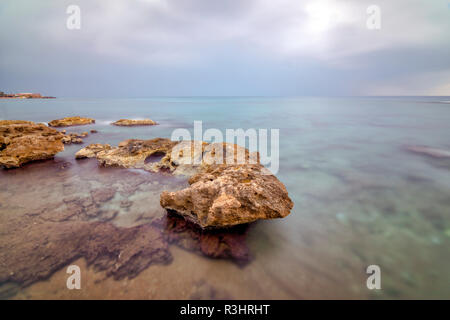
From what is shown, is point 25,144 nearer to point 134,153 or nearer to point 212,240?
point 134,153

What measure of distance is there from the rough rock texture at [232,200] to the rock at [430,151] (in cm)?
984

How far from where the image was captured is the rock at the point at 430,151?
28.6 ft

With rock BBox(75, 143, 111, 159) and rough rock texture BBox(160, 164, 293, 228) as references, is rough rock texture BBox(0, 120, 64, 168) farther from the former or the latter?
rough rock texture BBox(160, 164, 293, 228)

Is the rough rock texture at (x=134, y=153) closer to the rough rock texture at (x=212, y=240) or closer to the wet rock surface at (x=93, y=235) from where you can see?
the wet rock surface at (x=93, y=235)

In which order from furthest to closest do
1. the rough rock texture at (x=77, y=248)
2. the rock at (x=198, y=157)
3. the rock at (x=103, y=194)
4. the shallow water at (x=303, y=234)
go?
1. the rock at (x=198, y=157)
2. the rock at (x=103, y=194)
3. the rough rock texture at (x=77, y=248)
4. the shallow water at (x=303, y=234)

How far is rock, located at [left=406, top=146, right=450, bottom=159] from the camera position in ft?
28.6

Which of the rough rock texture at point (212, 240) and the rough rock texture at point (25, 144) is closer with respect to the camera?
the rough rock texture at point (212, 240)

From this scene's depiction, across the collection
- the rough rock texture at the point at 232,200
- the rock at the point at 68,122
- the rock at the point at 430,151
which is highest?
the rock at the point at 68,122

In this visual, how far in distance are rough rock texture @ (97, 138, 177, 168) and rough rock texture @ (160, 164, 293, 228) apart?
4397 mm

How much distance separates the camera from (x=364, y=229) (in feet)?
13.3

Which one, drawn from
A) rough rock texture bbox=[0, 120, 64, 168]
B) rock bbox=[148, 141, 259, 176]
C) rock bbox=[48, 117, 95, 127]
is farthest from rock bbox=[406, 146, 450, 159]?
rock bbox=[48, 117, 95, 127]

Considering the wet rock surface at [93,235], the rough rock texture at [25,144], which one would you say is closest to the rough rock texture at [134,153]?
the wet rock surface at [93,235]
